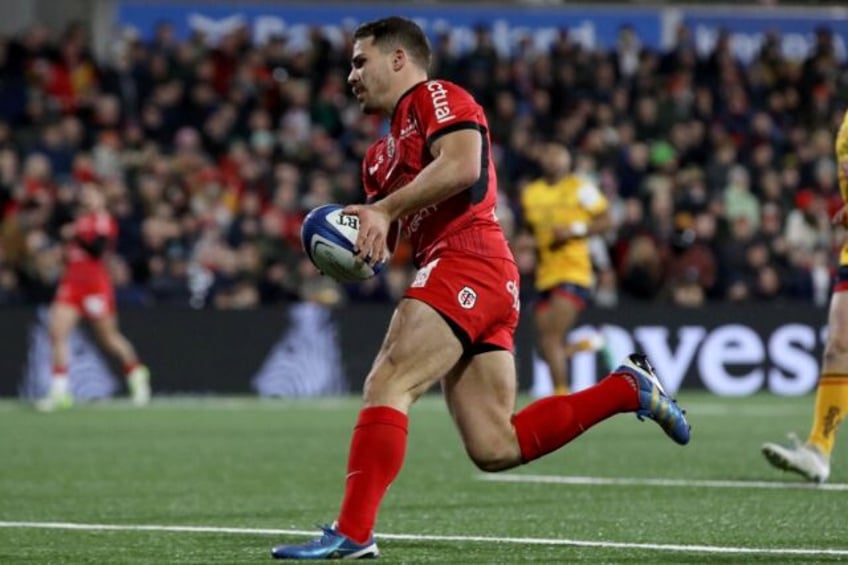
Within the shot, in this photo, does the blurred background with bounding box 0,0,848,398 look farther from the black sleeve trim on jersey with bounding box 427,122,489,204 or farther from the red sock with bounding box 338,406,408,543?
the red sock with bounding box 338,406,408,543

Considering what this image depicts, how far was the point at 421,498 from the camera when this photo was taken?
9.36 meters

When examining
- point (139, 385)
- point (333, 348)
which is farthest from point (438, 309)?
point (333, 348)

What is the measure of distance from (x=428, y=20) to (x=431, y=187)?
19.4 metres

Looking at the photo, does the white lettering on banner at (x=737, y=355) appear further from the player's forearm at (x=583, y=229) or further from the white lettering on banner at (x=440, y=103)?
the white lettering on banner at (x=440, y=103)

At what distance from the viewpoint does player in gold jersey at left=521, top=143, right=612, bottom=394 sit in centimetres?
1620

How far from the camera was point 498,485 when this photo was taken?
10.0m

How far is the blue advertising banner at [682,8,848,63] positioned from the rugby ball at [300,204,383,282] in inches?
815

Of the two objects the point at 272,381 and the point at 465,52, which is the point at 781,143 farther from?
the point at 272,381

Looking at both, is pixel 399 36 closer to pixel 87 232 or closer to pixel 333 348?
pixel 87 232

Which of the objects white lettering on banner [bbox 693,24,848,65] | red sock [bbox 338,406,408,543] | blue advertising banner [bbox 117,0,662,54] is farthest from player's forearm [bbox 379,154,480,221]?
white lettering on banner [bbox 693,24,848,65]

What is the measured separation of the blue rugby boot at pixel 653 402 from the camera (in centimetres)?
717

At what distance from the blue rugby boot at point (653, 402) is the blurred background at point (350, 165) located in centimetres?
1248

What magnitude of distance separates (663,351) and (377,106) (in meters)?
13.5

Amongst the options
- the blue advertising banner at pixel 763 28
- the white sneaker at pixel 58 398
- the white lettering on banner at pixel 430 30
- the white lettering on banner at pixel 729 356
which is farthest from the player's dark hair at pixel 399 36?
the blue advertising banner at pixel 763 28
